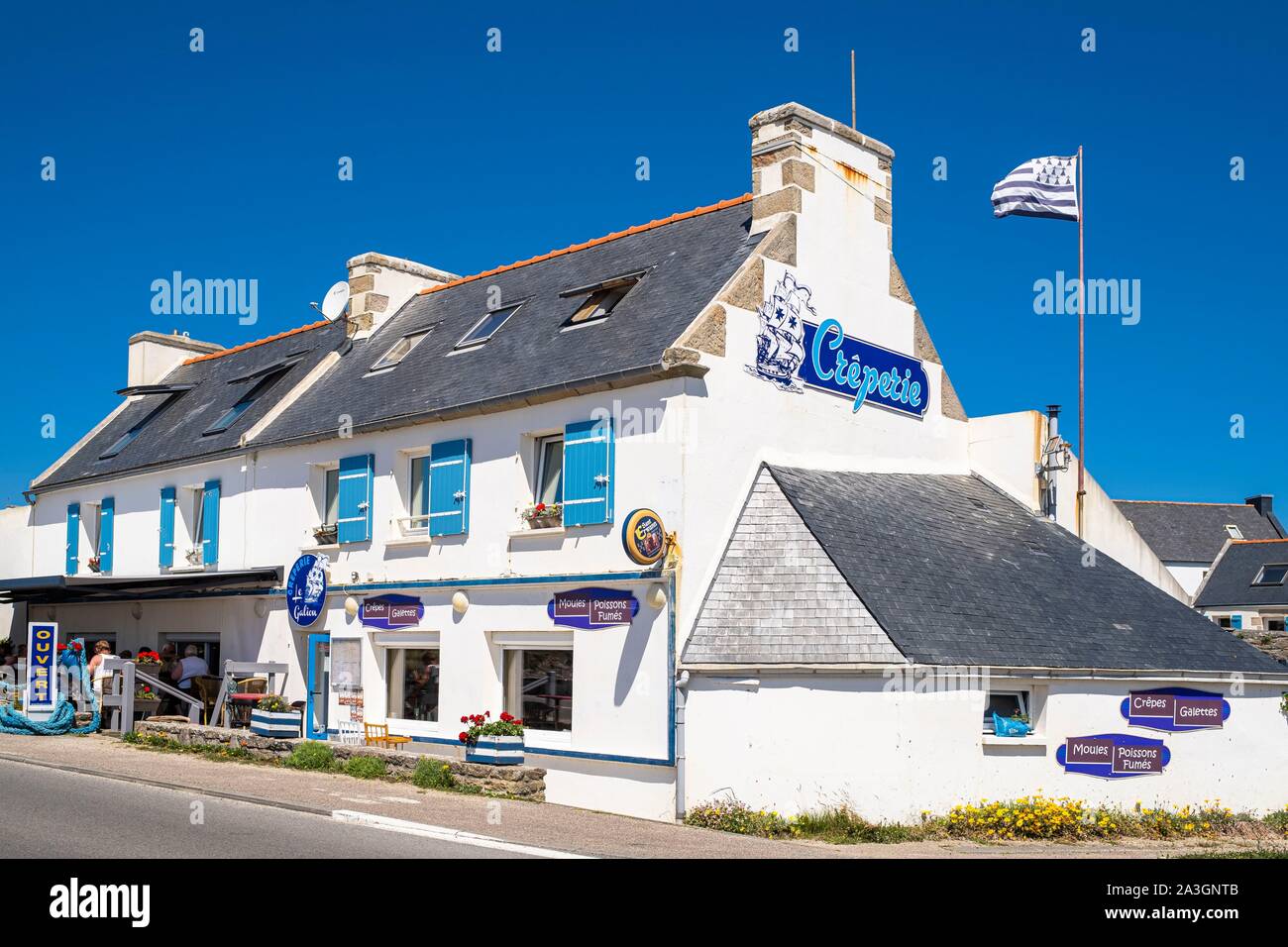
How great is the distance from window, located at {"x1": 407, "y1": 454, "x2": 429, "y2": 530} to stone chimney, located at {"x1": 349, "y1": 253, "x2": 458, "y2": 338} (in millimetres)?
5790

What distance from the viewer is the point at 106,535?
27344 mm

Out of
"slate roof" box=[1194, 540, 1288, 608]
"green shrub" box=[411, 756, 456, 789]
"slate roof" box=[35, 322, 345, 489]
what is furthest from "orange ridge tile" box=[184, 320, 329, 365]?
"slate roof" box=[1194, 540, 1288, 608]

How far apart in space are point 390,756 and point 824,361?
849cm

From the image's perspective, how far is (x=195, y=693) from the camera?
22.9m

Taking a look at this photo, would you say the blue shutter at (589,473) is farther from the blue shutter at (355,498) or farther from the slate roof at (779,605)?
the blue shutter at (355,498)

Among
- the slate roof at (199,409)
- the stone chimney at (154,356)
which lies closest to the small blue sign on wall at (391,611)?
the slate roof at (199,409)

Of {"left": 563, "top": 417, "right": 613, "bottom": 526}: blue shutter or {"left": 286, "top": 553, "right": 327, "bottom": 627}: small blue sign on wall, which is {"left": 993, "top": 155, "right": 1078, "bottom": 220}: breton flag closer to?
{"left": 563, "top": 417, "right": 613, "bottom": 526}: blue shutter

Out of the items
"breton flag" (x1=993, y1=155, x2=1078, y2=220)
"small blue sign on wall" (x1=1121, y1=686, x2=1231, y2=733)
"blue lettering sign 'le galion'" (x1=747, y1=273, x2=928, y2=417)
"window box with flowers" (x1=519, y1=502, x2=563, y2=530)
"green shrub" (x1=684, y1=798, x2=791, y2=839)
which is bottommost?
"green shrub" (x1=684, y1=798, x2=791, y2=839)

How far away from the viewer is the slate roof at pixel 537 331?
58.3ft

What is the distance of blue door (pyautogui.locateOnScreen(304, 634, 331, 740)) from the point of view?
68.6 feet

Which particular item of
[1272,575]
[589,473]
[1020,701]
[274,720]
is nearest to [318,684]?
[274,720]

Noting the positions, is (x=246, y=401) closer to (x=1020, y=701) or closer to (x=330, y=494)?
(x=330, y=494)

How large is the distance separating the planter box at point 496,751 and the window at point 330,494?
6.85m
